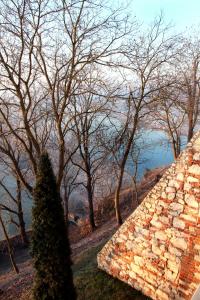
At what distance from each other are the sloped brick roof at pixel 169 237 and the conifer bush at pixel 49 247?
61.2 inches

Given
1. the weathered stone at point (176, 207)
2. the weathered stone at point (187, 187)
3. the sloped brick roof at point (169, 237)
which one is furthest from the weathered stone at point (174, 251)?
the weathered stone at point (187, 187)

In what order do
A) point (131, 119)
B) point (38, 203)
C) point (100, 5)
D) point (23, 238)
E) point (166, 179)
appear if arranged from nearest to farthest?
point (166, 179), point (38, 203), point (100, 5), point (131, 119), point (23, 238)

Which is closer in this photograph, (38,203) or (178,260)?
(178,260)

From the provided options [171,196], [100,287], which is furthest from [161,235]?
[100,287]

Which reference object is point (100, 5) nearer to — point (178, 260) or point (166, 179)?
point (166, 179)

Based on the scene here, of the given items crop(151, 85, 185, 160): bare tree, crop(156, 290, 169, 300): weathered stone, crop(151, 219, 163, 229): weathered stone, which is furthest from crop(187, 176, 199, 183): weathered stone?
crop(151, 85, 185, 160): bare tree

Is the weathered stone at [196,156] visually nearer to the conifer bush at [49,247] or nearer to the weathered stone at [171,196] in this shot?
→ the weathered stone at [171,196]

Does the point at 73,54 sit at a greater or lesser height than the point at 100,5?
lesser

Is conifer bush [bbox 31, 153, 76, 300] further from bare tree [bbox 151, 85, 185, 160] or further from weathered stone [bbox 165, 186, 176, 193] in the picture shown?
bare tree [bbox 151, 85, 185, 160]

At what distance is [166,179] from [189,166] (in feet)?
2.41

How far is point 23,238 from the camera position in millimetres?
24750

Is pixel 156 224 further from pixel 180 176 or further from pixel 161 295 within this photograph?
pixel 161 295

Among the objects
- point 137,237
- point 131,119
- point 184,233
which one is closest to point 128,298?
point 137,237

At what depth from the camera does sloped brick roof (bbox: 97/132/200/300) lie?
24.2 ft
